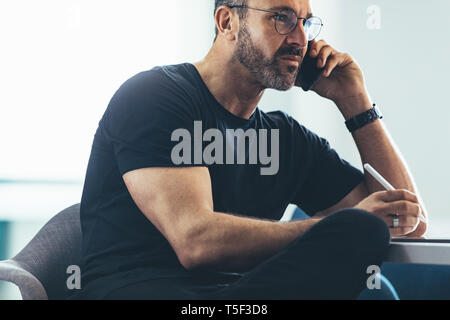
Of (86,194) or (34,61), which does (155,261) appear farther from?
(34,61)

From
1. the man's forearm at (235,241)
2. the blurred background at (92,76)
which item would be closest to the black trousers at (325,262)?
the man's forearm at (235,241)

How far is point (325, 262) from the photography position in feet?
3.30

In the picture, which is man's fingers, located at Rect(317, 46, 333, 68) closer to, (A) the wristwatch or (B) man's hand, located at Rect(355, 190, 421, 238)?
(A) the wristwatch

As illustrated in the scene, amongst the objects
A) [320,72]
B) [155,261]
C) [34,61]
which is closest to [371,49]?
[320,72]

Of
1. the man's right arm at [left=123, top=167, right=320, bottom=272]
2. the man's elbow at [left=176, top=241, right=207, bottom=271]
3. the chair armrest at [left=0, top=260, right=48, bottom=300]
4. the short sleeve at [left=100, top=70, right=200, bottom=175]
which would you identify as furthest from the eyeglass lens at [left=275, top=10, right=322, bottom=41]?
the chair armrest at [left=0, top=260, right=48, bottom=300]

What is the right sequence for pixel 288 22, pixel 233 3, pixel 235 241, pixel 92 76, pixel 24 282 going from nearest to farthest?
pixel 235 241 < pixel 24 282 < pixel 288 22 < pixel 233 3 < pixel 92 76

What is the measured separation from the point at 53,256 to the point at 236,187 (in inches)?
19.9

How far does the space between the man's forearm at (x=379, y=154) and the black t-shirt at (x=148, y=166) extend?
219mm

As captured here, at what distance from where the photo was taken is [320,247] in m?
1.01

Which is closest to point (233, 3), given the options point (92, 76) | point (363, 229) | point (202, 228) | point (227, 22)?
point (227, 22)

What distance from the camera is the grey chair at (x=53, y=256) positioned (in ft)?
4.65

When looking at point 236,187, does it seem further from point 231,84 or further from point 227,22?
point 227,22

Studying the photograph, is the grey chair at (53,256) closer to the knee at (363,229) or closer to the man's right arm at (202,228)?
the man's right arm at (202,228)
